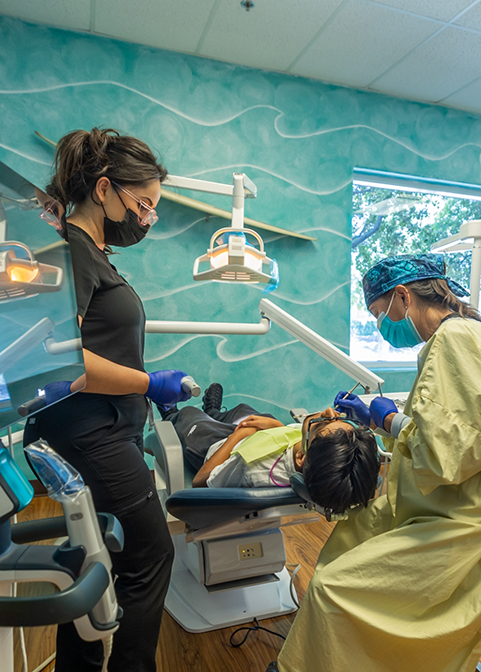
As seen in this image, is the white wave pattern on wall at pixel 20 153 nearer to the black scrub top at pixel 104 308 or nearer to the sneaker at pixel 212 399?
the sneaker at pixel 212 399

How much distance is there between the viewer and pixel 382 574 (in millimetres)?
1095

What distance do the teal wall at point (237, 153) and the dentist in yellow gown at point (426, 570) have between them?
1.88m

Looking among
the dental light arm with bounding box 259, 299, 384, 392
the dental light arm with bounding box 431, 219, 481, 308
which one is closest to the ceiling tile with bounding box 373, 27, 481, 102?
the dental light arm with bounding box 431, 219, 481, 308

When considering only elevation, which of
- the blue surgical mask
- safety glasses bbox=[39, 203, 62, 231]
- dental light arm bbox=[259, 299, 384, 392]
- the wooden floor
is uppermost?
safety glasses bbox=[39, 203, 62, 231]

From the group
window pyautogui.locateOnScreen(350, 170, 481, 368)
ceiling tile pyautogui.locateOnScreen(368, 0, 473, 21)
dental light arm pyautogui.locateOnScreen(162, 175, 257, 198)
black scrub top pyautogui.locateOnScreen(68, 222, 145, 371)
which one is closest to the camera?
black scrub top pyautogui.locateOnScreen(68, 222, 145, 371)

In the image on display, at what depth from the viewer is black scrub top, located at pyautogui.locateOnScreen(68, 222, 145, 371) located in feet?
2.97

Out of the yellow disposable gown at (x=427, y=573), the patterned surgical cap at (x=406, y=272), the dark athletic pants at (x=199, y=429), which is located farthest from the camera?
the dark athletic pants at (x=199, y=429)

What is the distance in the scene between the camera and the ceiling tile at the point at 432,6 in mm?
2301

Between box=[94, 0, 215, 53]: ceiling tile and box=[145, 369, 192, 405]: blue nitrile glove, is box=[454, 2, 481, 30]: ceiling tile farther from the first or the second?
box=[145, 369, 192, 405]: blue nitrile glove

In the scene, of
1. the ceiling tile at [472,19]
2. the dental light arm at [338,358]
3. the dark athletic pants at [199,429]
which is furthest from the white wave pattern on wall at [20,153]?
the ceiling tile at [472,19]

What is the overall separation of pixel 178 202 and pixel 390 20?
5.35 ft

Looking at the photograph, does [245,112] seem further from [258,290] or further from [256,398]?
[256,398]

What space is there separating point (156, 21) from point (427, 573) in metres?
2.96

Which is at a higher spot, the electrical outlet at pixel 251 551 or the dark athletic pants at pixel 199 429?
the dark athletic pants at pixel 199 429
